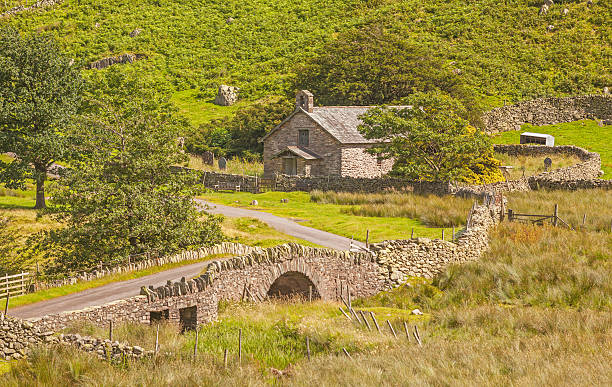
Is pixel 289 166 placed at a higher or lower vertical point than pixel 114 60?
lower

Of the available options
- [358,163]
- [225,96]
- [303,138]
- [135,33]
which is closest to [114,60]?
[135,33]

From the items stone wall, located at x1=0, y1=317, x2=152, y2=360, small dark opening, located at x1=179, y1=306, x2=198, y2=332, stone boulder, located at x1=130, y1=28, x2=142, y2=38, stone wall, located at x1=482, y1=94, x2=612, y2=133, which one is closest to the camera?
stone wall, located at x1=0, y1=317, x2=152, y2=360

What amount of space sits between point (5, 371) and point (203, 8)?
13585 centimetres

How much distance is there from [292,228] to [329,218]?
170 inches

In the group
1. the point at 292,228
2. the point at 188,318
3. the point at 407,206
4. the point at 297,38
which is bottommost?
the point at 188,318

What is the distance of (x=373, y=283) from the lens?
28250 millimetres

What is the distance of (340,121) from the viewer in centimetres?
6119

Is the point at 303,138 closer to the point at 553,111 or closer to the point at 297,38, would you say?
the point at 553,111

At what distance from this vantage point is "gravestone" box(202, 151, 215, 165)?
69.9 meters

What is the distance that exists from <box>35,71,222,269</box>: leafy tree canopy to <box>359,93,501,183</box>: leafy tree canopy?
2163 cm

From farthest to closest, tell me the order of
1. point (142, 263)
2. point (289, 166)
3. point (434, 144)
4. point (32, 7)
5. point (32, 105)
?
point (32, 7) → point (289, 166) → point (434, 144) → point (32, 105) → point (142, 263)

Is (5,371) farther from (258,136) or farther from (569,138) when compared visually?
(569,138)

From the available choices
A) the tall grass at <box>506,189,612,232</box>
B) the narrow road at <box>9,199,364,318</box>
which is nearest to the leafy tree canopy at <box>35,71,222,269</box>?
the narrow road at <box>9,199,364,318</box>

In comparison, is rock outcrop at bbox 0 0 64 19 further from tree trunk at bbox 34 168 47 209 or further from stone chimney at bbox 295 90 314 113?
tree trunk at bbox 34 168 47 209
